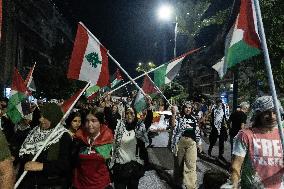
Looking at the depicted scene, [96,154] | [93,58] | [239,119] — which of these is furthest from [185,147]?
[96,154]

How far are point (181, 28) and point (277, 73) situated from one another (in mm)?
27773

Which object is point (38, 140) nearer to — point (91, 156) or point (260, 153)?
point (91, 156)

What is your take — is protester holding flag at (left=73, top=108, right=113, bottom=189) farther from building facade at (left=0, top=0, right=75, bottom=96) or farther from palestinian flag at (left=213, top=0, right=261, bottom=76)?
building facade at (left=0, top=0, right=75, bottom=96)

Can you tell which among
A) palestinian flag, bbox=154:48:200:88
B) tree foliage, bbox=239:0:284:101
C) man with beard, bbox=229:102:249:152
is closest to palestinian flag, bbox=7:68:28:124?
palestinian flag, bbox=154:48:200:88

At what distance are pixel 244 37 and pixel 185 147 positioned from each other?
180 inches

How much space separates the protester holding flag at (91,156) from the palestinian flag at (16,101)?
497 cm

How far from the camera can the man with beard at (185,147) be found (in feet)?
27.1

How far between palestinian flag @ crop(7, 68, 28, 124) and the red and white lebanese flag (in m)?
3.22

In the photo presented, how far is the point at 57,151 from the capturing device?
4.30 metres

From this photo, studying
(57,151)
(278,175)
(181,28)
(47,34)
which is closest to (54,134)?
(57,151)

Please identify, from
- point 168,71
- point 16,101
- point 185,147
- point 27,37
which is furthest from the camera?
point 27,37

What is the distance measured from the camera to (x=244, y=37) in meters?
4.13

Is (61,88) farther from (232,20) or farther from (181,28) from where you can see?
(232,20)

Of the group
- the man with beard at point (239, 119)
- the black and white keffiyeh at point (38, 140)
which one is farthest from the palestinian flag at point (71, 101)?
the man with beard at point (239, 119)
